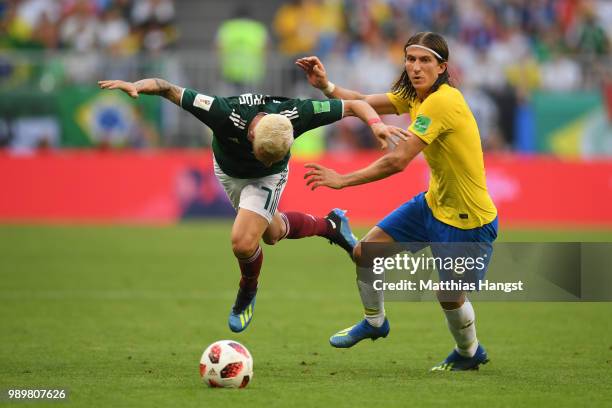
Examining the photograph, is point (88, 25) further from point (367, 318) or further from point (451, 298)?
point (451, 298)

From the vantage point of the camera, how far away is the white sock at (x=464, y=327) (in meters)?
7.86

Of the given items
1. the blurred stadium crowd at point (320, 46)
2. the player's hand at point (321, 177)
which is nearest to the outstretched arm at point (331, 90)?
the player's hand at point (321, 177)

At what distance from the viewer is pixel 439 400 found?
22.1 feet

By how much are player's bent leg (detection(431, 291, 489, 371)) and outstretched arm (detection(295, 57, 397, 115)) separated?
5.09 ft

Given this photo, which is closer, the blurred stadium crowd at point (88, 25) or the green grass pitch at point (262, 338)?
the green grass pitch at point (262, 338)

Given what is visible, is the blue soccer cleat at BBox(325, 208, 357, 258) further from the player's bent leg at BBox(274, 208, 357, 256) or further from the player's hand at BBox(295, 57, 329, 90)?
the player's hand at BBox(295, 57, 329, 90)

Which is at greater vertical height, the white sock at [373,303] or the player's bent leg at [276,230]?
the player's bent leg at [276,230]

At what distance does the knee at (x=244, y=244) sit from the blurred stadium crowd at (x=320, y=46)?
1171cm

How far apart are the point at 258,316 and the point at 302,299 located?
128cm

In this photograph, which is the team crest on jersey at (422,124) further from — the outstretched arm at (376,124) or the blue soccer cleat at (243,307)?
the blue soccer cleat at (243,307)

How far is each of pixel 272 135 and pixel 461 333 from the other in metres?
2.07

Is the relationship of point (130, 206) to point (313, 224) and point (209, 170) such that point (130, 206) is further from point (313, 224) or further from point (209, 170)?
point (313, 224)

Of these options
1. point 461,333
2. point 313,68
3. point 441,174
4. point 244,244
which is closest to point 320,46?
point 313,68

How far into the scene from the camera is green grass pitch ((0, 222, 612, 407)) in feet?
22.9
